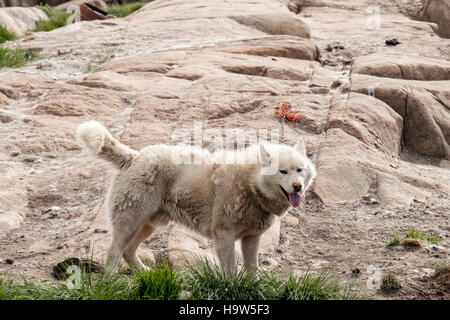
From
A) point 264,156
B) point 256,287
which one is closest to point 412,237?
point 264,156

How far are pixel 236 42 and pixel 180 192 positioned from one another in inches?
303

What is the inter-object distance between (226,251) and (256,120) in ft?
Result: 13.1

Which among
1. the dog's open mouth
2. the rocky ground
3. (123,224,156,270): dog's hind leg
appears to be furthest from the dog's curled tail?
the dog's open mouth

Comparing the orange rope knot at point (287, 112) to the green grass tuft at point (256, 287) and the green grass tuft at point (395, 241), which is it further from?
the green grass tuft at point (256, 287)

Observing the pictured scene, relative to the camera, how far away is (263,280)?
447 cm

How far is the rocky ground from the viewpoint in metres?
5.78

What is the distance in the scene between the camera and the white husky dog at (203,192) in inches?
189

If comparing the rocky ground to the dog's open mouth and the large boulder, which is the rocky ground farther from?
the dog's open mouth

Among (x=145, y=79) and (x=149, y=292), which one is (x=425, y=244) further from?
(x=145, y=79)

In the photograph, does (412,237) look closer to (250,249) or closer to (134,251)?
(250,249)

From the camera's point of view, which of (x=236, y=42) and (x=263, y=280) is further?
(x=236, y=42)

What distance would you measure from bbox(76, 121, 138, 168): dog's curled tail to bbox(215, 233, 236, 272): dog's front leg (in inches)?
48.4

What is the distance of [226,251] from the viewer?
4.72 metres
